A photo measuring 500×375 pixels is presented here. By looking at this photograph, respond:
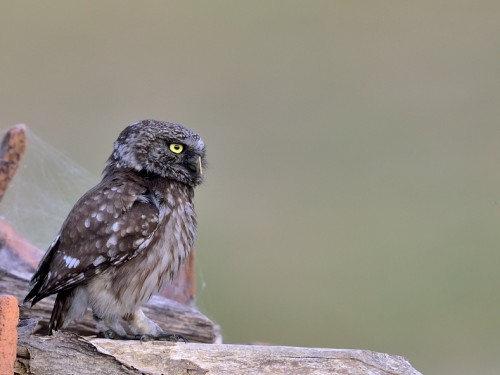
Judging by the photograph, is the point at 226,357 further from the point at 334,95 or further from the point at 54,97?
the point at 334,95

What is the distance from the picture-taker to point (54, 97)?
52.5 feet

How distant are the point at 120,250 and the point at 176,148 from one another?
624mm

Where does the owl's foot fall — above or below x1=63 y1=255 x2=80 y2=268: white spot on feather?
below

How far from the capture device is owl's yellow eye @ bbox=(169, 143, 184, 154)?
16.4 feet

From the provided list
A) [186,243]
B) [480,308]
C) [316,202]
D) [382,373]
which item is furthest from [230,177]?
[382,373]

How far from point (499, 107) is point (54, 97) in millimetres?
5954

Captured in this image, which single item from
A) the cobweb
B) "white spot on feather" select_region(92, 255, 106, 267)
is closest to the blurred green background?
the cobweb

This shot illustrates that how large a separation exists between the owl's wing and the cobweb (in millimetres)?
1529

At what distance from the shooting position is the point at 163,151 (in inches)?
196

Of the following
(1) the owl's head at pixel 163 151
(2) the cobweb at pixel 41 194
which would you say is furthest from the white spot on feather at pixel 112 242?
(2) the cobweb at pixel 41 194

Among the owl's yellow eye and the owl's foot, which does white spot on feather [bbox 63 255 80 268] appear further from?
the owl's yellow eye

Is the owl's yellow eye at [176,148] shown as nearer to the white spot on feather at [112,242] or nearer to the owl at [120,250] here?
the owl at [120,250]

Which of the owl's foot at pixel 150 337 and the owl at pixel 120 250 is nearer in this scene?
the owl's foot at pixel 150 337

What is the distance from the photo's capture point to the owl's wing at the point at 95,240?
4.50m
